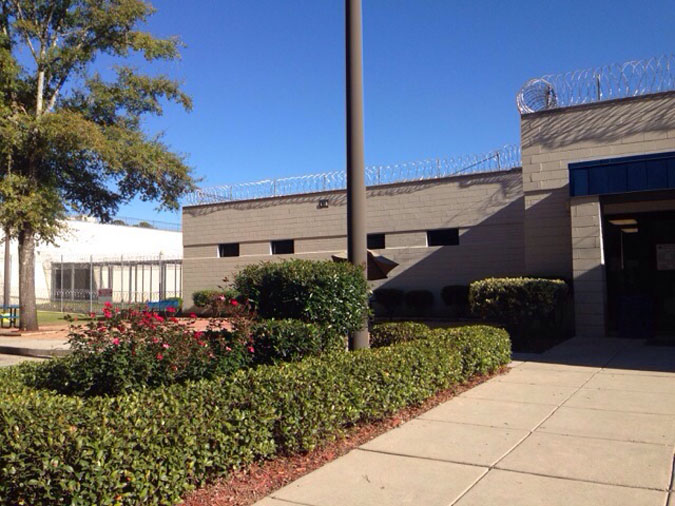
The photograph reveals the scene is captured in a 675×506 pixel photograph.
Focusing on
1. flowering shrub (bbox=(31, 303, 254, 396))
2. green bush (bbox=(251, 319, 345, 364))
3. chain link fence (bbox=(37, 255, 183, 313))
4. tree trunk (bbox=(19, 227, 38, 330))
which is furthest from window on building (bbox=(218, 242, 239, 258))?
flowering shrub (bbox=(31, 303, 254, 396))

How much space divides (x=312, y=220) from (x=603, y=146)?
479 inches

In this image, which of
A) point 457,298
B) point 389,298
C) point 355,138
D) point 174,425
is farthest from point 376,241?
point 174,425

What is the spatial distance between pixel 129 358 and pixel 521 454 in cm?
373

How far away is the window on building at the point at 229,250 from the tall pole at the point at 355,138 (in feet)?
61.3

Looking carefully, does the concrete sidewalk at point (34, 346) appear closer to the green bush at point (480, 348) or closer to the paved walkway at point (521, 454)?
the green bush at point (480, 348)

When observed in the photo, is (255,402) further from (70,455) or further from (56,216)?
(56,216)

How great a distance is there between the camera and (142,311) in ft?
22.2

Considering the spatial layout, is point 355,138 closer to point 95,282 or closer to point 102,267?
point 102,267

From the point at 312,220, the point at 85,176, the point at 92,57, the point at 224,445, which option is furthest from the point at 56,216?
the point at 224,445

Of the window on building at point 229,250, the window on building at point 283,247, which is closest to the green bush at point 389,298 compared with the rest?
the window on building at point 283,247

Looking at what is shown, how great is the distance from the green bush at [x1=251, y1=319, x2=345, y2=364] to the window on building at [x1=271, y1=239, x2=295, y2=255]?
58.3 ft

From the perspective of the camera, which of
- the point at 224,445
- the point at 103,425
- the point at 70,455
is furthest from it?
the point at 224,445

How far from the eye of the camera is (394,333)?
1023 cm

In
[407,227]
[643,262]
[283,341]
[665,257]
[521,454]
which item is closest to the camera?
[521,454]
